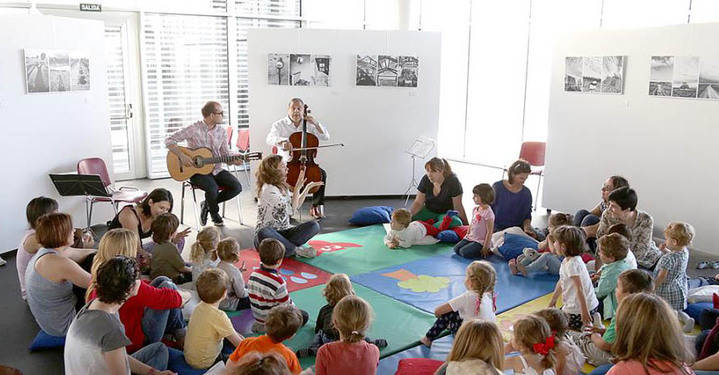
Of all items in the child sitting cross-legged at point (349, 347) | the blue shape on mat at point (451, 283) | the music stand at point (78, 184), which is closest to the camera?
the child sitting cross-legged at point (349, 347)

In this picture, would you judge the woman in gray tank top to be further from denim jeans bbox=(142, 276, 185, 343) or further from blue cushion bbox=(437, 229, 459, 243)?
blue cushion bbox=(437, 229, 459, 243)

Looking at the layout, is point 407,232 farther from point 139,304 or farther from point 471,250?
point 139,304

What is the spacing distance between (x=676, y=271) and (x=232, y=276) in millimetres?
3388

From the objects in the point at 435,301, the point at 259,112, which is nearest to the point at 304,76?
the point at 259,112

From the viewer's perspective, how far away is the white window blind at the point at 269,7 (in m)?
11.7

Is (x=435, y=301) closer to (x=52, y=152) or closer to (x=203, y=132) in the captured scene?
(x=203, y=132)

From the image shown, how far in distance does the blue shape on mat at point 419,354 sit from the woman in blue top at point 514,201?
8.45 ft

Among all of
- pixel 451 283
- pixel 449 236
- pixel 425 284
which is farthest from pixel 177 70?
pixel 451 283

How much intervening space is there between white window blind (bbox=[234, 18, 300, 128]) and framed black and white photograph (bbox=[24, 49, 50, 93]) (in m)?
4.75

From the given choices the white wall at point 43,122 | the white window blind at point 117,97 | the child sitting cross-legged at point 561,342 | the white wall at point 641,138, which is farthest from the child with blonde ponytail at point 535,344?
the white window blind at point 117,97

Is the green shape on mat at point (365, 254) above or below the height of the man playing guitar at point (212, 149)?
below

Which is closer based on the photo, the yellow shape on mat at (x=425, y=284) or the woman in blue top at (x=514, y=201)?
the yellow shape on mat at (x=425, y=284)

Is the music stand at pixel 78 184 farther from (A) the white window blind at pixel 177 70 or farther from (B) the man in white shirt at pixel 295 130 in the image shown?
(A) the white window blind at pixel 177 70

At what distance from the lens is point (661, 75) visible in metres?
7.51
